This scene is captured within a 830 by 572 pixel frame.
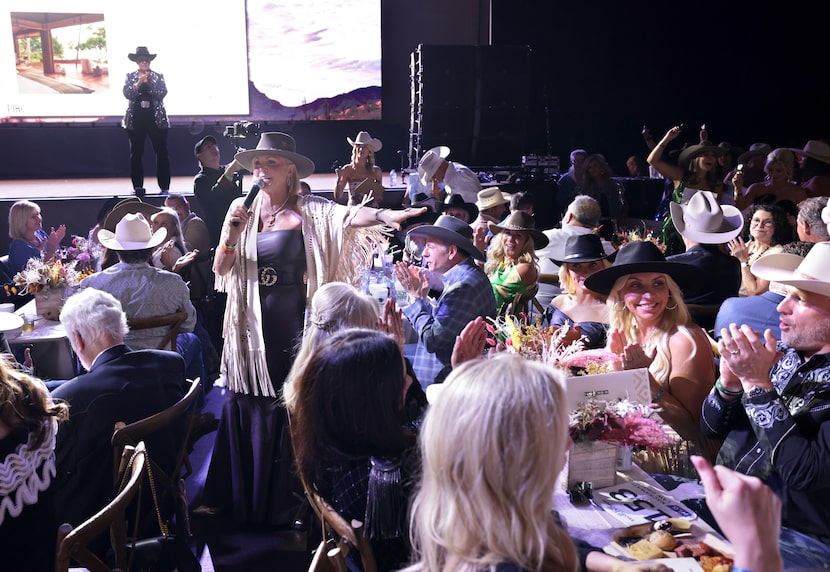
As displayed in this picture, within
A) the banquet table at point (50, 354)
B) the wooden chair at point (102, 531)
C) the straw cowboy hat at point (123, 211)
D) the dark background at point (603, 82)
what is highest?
the dark background at point (603, 82)

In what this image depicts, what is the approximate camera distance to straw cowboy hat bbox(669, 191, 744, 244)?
14.7 feet

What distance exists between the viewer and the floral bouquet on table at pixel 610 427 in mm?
2328

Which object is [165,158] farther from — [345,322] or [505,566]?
[505,566]

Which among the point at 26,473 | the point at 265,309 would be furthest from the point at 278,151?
the point at 26,473

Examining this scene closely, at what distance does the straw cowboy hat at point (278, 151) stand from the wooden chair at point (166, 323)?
992 millimetres

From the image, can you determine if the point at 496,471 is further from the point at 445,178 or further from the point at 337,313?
the point at 445,178

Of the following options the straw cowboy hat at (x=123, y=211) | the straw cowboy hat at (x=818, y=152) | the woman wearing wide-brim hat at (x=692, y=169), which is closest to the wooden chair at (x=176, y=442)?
the straw cowboy hat at (x=123, y=211)

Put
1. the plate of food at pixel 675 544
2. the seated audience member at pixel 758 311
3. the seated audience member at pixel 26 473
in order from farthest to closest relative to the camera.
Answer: the seated audience member at pixel 758 311
the seated audience member at pixel 26 473
the plate of food at pixel 675 544

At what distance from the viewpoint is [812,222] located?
16.3 ft

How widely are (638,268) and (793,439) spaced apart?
118 cm

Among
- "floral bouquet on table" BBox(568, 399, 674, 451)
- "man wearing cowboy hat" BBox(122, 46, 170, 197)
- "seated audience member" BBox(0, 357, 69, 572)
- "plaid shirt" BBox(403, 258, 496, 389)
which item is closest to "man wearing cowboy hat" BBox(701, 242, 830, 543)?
"floral bouquet on table" BBox(568, 399, 674, 451)

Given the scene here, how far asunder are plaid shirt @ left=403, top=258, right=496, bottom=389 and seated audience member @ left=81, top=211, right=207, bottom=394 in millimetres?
1492

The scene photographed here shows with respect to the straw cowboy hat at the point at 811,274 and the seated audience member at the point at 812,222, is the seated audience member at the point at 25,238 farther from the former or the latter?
the seated audience member at the point at 812,222

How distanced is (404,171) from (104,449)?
24.3 ft
